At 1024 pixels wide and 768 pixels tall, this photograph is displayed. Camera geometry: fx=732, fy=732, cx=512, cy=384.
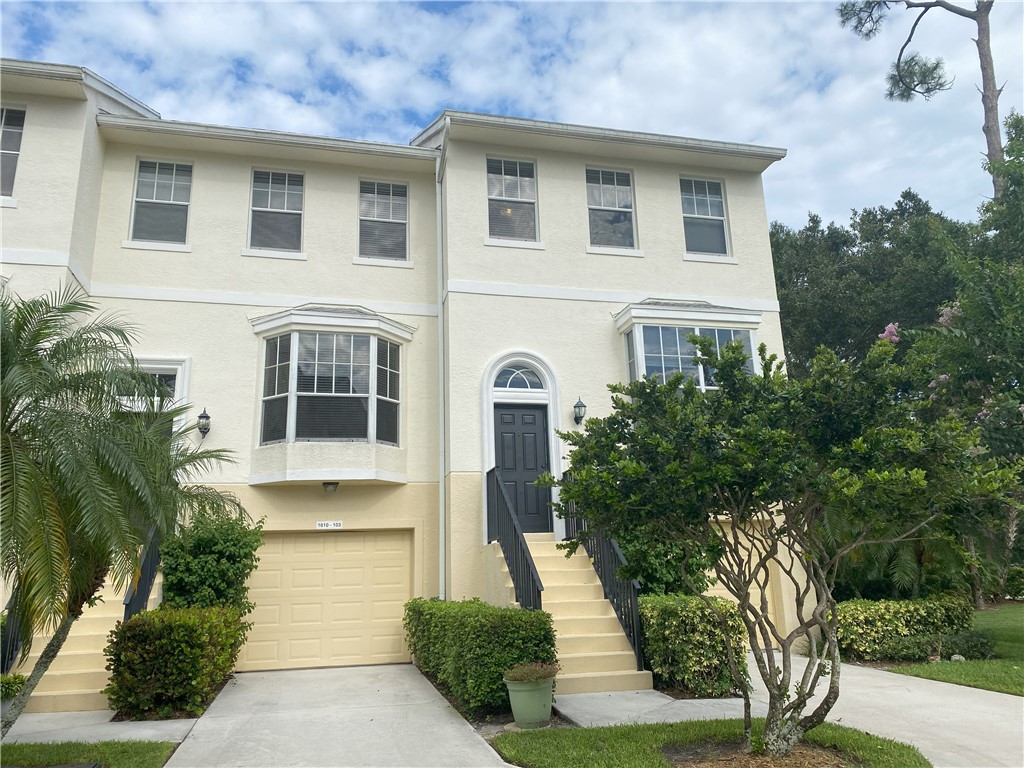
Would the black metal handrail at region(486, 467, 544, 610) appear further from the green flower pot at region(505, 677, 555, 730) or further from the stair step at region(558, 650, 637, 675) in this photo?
the green flower pot at region(505, 677, 555, 730)

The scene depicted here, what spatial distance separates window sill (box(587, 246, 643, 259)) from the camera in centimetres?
1309

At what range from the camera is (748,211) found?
45.8 ft

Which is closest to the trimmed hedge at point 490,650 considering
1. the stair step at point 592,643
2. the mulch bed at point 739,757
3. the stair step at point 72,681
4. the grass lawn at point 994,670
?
the stair step at point 592,643

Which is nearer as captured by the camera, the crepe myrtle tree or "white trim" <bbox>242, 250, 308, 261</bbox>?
the crepe myrtle tree

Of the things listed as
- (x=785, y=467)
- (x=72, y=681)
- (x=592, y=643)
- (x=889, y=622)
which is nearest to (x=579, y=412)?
(x=592, y=643)

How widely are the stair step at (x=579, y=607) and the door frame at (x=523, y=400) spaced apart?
1.96 meters

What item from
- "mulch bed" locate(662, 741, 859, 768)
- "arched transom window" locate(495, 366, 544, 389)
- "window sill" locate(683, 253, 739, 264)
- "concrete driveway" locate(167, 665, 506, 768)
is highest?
"window sill" locate(683, 253, 739, 264)

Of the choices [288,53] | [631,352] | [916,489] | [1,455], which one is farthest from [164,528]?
[631,352]

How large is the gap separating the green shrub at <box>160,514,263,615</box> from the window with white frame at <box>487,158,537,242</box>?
6.53m

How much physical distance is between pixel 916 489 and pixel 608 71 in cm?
795

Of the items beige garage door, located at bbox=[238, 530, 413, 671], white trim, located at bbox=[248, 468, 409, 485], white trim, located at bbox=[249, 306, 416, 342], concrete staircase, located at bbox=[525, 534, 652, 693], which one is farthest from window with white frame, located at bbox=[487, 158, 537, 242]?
concrete staircase, located at bbox=[525, 534, 652, 693]

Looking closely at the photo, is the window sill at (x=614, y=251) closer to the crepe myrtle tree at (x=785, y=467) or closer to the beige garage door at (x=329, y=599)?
the beige garage door at (x=329, y=599)

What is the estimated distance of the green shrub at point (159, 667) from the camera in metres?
7.77

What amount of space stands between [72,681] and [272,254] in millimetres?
7058
